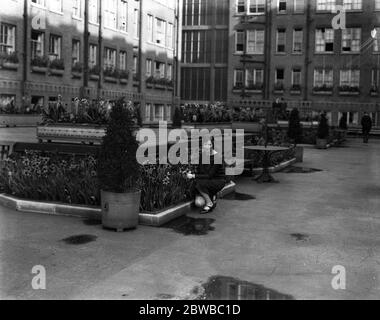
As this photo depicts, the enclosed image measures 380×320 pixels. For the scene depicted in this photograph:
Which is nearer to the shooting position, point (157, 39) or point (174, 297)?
point (174, 297)

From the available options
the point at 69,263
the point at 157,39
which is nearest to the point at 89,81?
the point at 157,39

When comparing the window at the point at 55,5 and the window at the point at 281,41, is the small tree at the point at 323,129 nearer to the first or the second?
the window at the point at 55,5

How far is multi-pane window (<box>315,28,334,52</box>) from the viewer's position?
2114 inches

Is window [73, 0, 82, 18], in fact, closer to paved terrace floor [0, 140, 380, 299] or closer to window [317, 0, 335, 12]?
window [317, 0, 335, 12]

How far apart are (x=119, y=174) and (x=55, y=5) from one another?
30280 millimetres

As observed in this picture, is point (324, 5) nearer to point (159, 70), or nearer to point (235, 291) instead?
point (159, 70)

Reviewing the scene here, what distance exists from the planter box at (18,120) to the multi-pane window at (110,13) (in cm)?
1487

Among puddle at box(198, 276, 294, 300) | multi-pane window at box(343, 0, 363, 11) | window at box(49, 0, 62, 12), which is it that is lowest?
puddle at box(198, 276, 294, 300)

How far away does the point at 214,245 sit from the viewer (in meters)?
8.29

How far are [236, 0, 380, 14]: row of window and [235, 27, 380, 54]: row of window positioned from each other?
1.93 meters

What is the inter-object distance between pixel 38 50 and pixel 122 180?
28082 millimetres

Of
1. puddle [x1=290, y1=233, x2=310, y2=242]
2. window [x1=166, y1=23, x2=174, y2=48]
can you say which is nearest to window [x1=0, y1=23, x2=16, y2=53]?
window [x1=166, y1=23, x2=174, y2=48]

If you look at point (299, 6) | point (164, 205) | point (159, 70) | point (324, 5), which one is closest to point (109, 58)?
point (159, 70)
